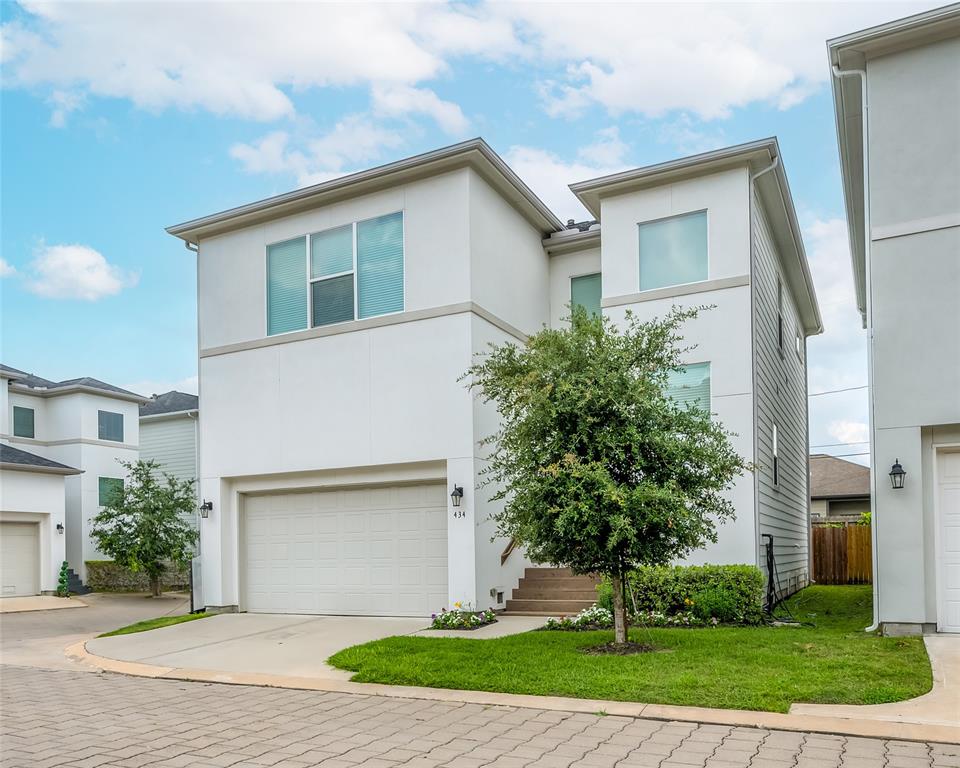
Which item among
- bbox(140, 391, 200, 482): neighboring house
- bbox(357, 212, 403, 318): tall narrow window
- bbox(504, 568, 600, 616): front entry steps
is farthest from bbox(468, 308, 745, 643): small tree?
bbox(140, 391, 200, 482): neighboring house

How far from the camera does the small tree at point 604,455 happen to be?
8516mm

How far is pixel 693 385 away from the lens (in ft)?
42.0

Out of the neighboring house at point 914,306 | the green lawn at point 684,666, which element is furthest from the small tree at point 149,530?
the neighboring house at point 914,306

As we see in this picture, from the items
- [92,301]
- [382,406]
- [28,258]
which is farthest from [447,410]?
[92,301]

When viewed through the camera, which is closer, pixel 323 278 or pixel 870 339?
pixel 870 339

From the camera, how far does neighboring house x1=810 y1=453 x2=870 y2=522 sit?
94.8 feet

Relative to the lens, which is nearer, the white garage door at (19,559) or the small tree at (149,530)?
the small tree at (149,530)

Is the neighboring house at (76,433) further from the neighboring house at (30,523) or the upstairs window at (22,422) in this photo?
the neighboring house at (30,523)

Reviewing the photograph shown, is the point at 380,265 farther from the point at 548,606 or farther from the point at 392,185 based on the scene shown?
the point at 548,606

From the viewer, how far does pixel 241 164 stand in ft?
57.9

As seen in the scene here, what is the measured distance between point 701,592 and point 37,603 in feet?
54.3

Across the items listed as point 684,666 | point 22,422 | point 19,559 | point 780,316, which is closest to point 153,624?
point 684,666

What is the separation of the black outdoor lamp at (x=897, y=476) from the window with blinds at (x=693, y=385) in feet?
10.6

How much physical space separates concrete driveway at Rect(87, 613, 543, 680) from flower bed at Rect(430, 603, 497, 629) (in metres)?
0.18
